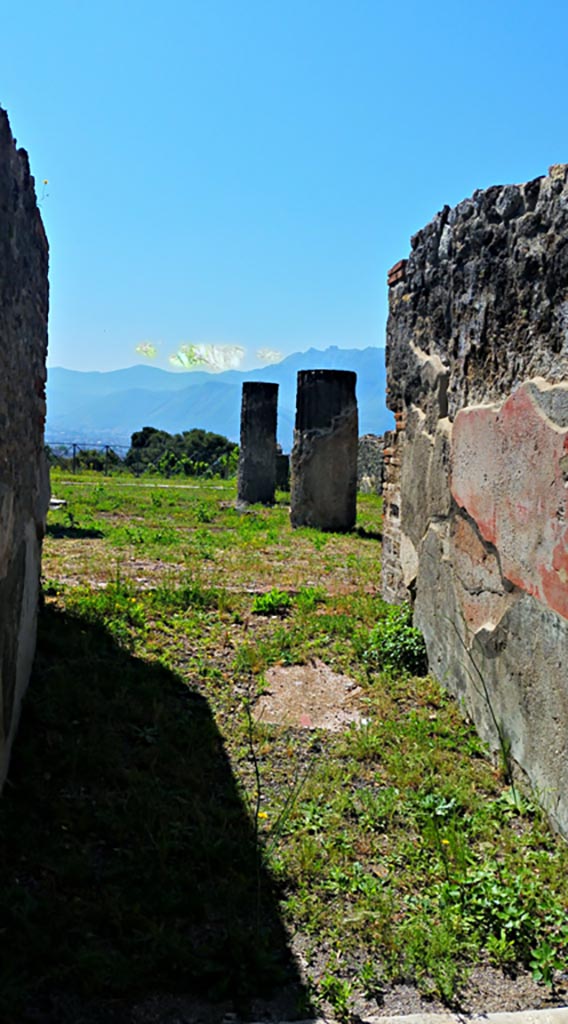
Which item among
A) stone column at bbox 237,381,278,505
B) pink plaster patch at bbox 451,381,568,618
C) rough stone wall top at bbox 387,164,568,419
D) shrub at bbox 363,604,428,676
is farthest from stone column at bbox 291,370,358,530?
pink plaster patch at bbox 451,381,568,618

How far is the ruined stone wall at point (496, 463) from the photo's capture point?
9.78 ft

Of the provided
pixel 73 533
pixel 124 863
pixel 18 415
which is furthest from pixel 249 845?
pixel 73 533

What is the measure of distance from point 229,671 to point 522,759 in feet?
5.99

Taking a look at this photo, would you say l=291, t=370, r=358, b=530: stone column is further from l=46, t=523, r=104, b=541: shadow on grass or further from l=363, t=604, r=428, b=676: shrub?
l=363, t=604, r=428, b=676: shrub

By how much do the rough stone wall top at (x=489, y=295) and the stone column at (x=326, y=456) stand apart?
18.7 ft

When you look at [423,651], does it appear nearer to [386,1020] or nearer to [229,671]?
[229,671]

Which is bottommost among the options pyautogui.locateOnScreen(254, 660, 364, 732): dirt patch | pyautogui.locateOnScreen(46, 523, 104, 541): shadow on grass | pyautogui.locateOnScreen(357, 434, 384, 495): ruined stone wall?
pyautogui.locateOnScreen(254, 660, 364, 732): dirt patch

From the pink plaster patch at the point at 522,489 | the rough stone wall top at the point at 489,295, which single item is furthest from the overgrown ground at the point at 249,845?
the rough stone wall top at the point at 489,295

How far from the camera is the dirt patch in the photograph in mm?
4012

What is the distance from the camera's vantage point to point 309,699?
4289mm

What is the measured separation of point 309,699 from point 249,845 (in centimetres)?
152

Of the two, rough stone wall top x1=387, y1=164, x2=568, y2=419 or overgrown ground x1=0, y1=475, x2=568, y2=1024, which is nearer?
overgrown ground x1=0, y1=475, x2=568, y2=1024

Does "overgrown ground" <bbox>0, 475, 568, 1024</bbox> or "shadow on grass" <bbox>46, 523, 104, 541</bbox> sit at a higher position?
"shadow on grass" <bbox>46, 523, 104, 541</bbox>

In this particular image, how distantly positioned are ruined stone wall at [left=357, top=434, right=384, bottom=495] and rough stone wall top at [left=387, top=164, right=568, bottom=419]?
1260 centimetres
